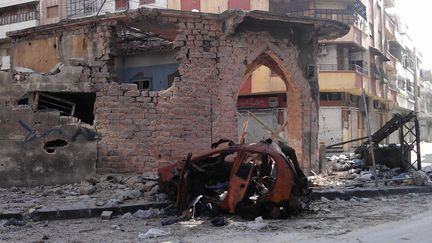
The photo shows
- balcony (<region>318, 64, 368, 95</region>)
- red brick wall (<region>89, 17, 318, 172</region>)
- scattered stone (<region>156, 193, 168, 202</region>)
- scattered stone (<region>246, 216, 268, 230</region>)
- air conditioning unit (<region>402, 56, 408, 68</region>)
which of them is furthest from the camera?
air conditioning unit (<region>402, 56, 408, 68</region>)

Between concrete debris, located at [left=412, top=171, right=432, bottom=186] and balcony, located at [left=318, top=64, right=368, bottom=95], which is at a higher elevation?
balcony, located at [left=318, top=64, right=368, bottom=95]

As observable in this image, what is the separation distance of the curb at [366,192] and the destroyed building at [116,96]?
2897 millimetres

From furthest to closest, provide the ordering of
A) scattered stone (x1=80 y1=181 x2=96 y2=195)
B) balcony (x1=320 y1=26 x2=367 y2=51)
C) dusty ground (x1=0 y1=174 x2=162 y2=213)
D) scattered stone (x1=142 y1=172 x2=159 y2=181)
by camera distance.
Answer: balcony (x1=320 y1=26 x2=367 y2=51) < scattered stone (x1=142 y1=172 x2=159 y2=181) < scattered stone (x1=80 y1=181 x2=96 y2=195) < dusty ground (x1=0 y1=174 x2=162 y2=213)

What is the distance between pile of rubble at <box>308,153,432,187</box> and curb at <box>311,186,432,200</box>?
0.42m

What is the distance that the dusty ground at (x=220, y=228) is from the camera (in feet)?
22.3

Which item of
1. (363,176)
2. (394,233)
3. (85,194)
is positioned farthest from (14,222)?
(363,176)

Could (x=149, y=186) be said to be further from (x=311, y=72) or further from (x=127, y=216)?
(x=311, y=72)

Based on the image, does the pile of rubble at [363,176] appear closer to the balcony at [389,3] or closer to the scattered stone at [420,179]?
the scattered stone at [420,179]

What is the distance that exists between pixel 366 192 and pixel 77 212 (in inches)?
258

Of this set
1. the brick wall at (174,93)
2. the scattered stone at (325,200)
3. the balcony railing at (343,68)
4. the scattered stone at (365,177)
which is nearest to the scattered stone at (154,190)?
the brick wall at (174,93)

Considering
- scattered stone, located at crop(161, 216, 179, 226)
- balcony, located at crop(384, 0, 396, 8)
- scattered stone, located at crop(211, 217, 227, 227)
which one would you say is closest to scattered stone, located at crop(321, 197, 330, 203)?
scattered stone, located at crop(211, 217, 227, 227)

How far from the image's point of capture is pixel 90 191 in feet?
33.4

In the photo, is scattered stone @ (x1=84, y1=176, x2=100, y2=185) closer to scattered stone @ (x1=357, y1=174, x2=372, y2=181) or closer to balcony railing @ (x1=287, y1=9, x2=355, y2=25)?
scattered stone @ (x1=357, y1=174, x2=372, y2=181)

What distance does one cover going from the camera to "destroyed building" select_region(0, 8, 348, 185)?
10.9 meters
